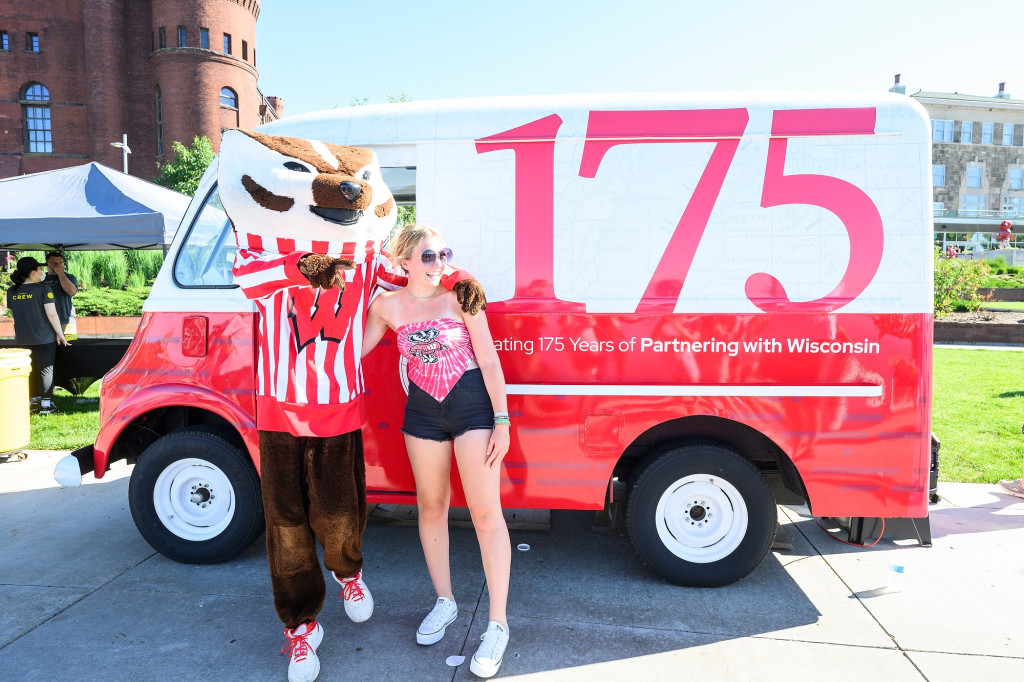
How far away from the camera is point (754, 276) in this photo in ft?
10.8

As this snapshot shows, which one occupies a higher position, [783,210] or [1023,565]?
[783,210]

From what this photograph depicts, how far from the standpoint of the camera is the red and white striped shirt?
2.78m

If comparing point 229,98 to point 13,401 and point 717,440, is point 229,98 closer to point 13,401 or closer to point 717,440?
point 13,401

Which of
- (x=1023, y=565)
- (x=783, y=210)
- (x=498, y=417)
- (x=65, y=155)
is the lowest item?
(x=1023, y=565)

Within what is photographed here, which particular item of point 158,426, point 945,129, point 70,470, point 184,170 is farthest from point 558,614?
point 945,129

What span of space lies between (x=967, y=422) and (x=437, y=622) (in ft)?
23.3

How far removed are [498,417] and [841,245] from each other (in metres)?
1.98

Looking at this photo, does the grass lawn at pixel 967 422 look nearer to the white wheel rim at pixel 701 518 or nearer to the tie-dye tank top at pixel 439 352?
the white wheel rim at pixel 701 518

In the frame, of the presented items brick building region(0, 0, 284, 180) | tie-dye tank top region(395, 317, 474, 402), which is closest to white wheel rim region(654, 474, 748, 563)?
tie-dye tank top region(395, 317, 474, 402)

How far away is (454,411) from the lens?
2844mm

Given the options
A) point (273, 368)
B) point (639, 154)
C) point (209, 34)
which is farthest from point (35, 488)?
point (209, 34)

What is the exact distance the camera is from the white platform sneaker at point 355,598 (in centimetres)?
314

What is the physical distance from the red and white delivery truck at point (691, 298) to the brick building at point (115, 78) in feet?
119

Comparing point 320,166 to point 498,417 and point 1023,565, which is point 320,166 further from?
point 1023,565
